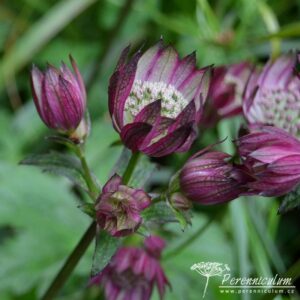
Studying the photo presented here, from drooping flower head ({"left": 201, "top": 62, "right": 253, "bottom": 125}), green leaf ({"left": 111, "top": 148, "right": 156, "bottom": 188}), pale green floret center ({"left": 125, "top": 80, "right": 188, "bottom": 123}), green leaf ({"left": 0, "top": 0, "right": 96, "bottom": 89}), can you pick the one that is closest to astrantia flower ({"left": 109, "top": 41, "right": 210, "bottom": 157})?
pale green floret center ({"left": 125, "top": 80, "right": 188, "bottom": 123})

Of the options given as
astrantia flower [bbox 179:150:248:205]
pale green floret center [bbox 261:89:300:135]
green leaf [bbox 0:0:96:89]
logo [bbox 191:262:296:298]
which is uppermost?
green leaf [bbox 0:0:96:89]

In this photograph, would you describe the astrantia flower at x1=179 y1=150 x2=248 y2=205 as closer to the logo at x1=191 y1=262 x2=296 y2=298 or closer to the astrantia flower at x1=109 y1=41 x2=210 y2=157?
the astrantia flower at x1=109 y1=41 x2=210 y2=157

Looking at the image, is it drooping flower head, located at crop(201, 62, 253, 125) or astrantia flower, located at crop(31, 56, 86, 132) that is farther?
drooping flower head, located at crop(201, 62, 253, 125)

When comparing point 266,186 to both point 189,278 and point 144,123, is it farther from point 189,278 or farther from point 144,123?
point 189,278

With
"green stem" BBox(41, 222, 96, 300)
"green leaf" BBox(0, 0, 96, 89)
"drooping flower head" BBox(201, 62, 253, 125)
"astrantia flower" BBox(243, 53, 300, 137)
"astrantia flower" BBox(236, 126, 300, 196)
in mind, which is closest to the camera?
"astrantia flower" BBox(236, 126, 300, 196)

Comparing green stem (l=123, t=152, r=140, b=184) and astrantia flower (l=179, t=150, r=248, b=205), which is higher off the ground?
green stem (l=123, t=152, r=140, b=184)

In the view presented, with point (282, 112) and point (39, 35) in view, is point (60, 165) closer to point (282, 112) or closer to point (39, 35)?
point (282, 112)

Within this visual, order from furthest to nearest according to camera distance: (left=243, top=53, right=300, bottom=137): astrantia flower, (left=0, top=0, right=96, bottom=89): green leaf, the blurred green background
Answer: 1. (left=0, top=0, right=96, bottom=89): green leaf
2. the blurred green background
3. (left=243, top=53, right=300, bottom=137): astrantia flower

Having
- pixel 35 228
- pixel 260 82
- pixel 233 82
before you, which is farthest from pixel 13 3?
pixel 260 82

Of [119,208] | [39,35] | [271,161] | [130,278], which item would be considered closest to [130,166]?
[119,208]
